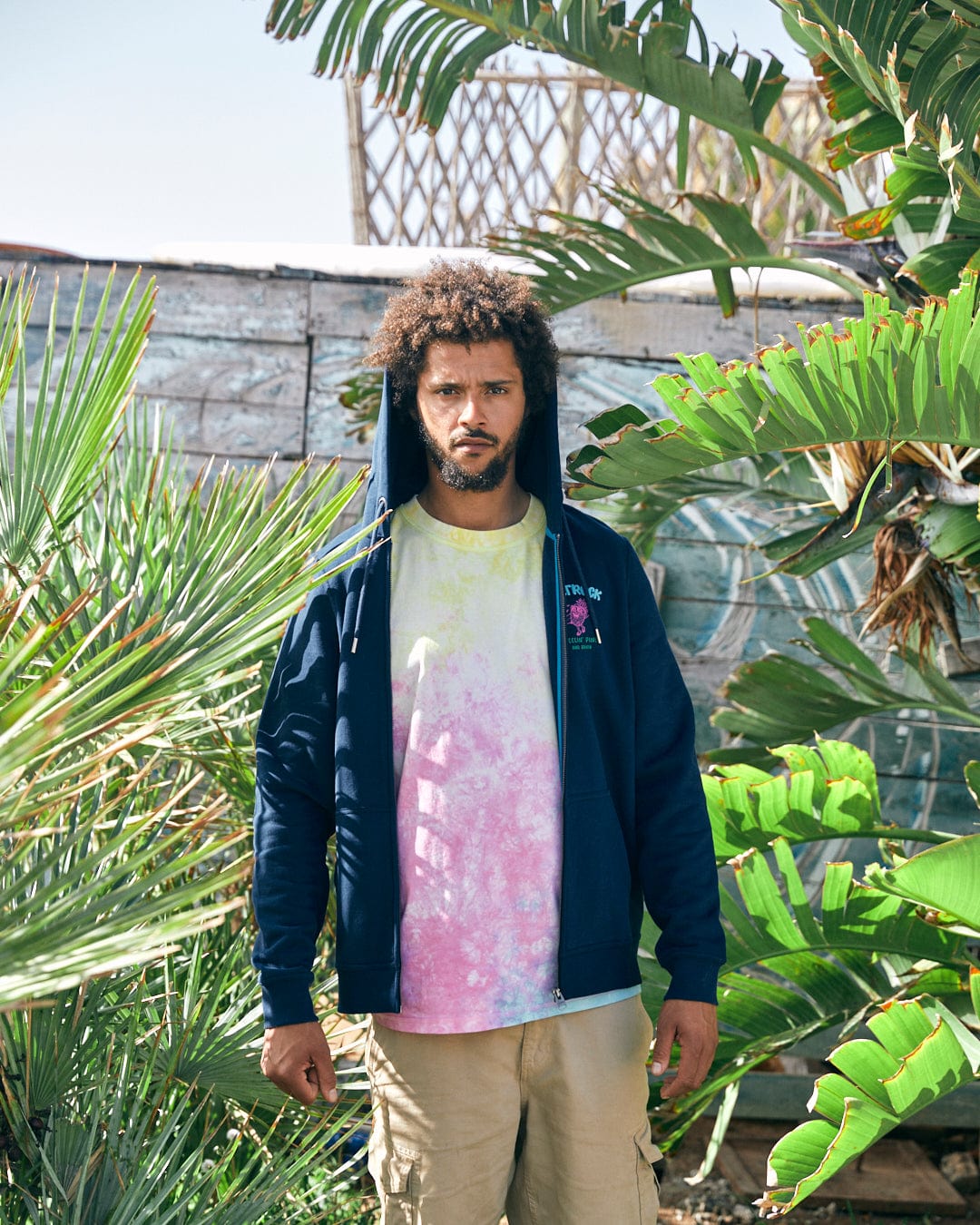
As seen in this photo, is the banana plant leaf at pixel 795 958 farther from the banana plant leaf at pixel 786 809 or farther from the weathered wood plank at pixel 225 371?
the weathered wood plank at pixel 225 371

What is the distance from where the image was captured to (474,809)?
1.83m

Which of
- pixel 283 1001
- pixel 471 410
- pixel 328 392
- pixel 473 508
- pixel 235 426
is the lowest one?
pixel 283 1001

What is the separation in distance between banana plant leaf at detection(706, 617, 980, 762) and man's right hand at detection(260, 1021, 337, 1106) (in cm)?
153

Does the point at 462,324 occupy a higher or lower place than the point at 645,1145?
higher

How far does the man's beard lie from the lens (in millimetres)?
1932

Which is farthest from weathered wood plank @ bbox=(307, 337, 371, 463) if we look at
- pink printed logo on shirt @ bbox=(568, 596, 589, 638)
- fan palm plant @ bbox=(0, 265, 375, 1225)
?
pink printed logo on shirt @ bbox=(568, 596, 589, 638)

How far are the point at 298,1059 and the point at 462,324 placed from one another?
1153 mm

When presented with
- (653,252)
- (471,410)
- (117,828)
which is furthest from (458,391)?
(653,252)

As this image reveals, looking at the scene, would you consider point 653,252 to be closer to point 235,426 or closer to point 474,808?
point 235,426

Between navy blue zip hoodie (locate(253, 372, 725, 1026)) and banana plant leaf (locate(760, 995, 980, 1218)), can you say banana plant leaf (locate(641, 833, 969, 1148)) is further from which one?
navy blue zip hoodie (locate(253, 372, 725, 1026))

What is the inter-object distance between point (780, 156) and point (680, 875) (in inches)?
78.5

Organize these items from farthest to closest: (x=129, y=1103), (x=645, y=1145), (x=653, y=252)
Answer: (x=653, y=252)
(x=129, y=1103)
(x=645, y=1145)

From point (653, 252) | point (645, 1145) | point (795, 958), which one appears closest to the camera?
point (645, 1145)

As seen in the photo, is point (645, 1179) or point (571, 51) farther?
point (571, 51)
